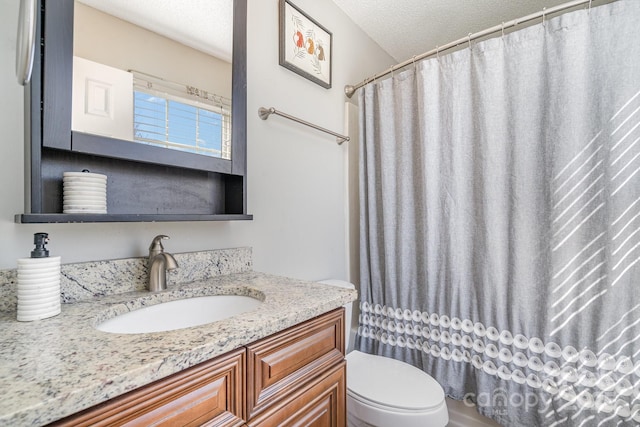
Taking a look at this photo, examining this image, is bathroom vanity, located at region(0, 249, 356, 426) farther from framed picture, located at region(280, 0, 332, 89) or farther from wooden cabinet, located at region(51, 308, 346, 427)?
framed picture, located at region(280, 0, 332, 89)

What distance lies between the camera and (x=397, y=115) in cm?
167

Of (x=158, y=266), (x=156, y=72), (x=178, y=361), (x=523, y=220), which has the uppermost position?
(x=156, y=72)

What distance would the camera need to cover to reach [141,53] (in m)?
0.94

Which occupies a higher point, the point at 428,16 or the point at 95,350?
the point at 428,16

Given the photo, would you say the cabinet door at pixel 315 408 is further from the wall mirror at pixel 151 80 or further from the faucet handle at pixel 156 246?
the wall mirror at pixel 151 80

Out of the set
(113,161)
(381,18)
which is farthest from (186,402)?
(381,18)

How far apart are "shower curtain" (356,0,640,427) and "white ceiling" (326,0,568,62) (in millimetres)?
558

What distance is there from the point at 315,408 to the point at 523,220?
1131mm

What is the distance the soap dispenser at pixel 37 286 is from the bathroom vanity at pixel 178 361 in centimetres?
3

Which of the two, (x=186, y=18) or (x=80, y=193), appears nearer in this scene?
(x=80, y=193)

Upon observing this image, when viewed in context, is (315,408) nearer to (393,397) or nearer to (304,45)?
(393,397)

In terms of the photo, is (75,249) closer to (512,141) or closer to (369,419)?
(369,419)

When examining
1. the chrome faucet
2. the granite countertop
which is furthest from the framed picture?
the granite countertop

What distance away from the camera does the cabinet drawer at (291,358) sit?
66 cm
